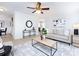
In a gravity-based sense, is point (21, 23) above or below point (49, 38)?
above

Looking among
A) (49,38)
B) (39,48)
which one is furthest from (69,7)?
(39,48)

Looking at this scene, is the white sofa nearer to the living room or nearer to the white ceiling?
the living room

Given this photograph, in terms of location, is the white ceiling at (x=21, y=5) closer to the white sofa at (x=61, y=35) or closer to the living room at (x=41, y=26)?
the living room at (x=41, y=26)

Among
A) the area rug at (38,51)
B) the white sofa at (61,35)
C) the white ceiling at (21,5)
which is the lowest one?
the area rug at (38,51)

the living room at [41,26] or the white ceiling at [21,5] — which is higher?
the white ceiling at [21,5]

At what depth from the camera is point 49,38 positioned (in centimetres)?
148

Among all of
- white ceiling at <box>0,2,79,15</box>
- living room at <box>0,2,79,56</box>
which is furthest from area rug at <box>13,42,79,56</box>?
white ceiling at <box>0,2,79,15</box>

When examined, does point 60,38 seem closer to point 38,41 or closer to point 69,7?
point 38,41

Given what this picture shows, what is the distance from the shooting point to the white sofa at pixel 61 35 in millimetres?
1377

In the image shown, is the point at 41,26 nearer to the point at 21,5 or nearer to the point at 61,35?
the point at 61,35

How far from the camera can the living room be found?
4.42 feet

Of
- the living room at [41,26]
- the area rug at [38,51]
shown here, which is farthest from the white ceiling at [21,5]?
the area rug at [38,51]

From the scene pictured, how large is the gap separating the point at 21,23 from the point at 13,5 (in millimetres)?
299

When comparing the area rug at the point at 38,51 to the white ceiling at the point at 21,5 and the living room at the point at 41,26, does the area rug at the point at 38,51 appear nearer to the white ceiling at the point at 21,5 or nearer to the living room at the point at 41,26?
the living room at the point at 41,26
